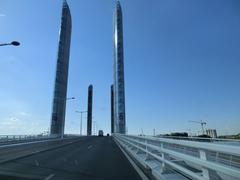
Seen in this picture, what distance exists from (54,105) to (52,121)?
452cm

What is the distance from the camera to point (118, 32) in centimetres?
9194

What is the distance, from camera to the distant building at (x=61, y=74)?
7356 centimetres

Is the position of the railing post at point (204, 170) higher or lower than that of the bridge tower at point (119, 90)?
lower

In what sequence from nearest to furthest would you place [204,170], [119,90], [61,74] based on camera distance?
[204,170] < [61,74] < [119,90]

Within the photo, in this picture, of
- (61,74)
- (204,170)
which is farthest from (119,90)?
(204,170)

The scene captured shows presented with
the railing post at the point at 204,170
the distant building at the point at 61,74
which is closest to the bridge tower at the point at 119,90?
the distant building at the point at 61,74

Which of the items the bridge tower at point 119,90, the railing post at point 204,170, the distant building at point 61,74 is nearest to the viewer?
the railing post at point 204,170

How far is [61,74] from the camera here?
7800cm

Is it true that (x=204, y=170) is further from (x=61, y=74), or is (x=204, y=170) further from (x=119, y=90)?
(x=119, y=90)

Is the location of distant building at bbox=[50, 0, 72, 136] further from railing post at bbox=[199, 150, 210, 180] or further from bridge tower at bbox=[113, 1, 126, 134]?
railing post at bbox=[199, 150, 210, 180]

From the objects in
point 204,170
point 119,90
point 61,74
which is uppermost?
point 61,74

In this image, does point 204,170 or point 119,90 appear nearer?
point 204,170

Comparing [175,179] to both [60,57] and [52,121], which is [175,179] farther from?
[60,57]

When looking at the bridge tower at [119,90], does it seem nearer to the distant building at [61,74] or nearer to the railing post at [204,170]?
the distant building at [61,74]
